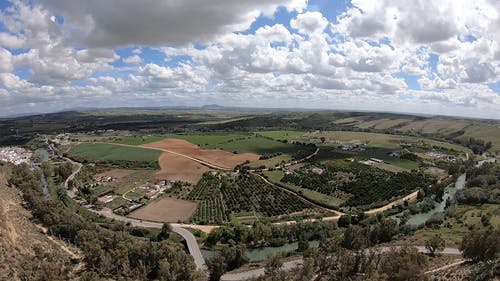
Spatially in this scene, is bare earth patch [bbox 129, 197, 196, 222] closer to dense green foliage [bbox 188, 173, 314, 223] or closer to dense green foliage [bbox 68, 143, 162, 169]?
dense green foliage [bbox 188, 173, 314, 223]

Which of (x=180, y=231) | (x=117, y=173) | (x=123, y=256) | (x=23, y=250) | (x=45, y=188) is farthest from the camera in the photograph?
Result: (x=117, y=173)

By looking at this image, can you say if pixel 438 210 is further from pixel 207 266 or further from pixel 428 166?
pixel 207 266

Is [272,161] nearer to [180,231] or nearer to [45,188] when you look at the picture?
[180,231]

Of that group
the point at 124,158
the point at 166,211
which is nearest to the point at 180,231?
the point at 166,211

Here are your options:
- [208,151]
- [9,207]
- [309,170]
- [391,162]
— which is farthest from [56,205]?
[391,162]

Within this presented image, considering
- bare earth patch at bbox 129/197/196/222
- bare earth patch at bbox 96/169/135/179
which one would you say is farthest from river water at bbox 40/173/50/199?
bare earth patch at bbox 129/197/196/222

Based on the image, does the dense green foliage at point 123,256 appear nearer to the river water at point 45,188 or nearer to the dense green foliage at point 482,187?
the river water at point 45,188
